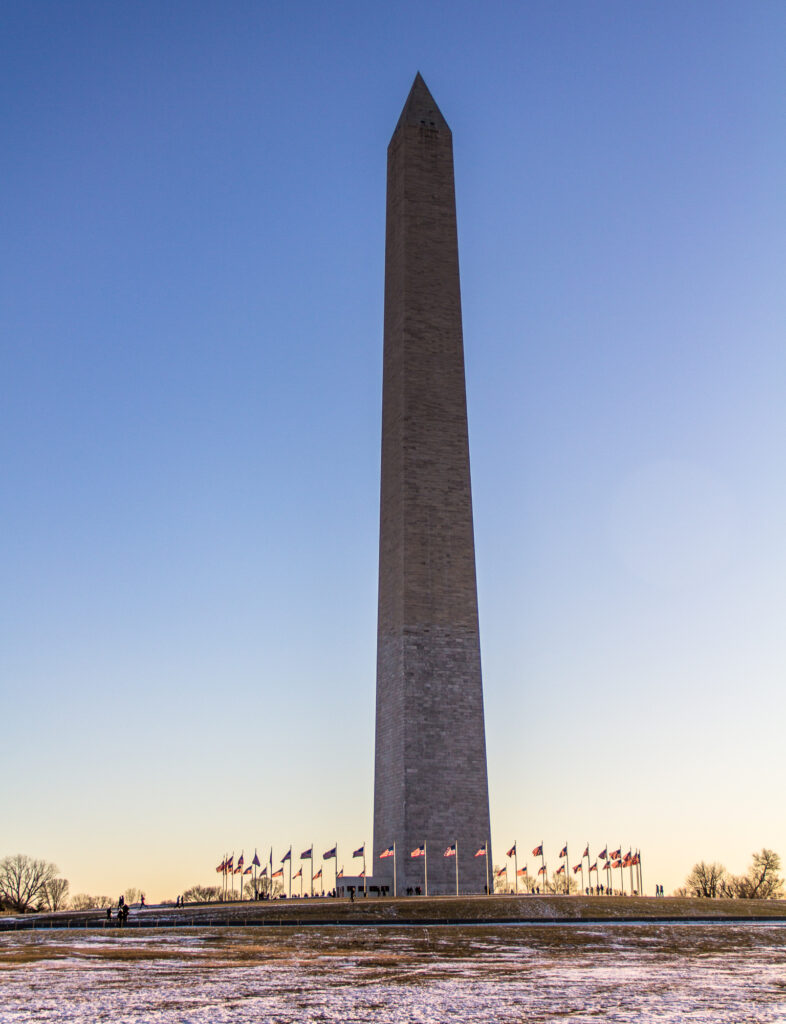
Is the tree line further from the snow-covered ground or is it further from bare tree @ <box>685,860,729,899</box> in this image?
the snow-covered ground

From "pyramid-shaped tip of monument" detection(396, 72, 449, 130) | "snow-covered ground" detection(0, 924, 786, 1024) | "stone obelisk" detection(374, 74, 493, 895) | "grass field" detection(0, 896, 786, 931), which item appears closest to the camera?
"snow-covered ground" detection(0, 924, 786, 1024)

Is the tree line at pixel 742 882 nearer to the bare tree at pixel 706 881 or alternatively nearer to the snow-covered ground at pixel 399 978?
the bare tree at pixel 706 881

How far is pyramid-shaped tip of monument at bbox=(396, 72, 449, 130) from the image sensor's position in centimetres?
5241

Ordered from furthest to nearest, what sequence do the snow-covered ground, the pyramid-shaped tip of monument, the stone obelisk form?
the pyramid-shaped tip of monument, the stone obelisk, the snow-covered ground

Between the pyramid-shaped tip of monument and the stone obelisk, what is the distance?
0.16 metres

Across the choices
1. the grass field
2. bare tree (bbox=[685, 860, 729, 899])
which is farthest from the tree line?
the grass field

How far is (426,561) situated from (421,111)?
22892 mm

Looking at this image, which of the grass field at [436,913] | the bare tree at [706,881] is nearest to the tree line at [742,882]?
the bare tree at [706,881]

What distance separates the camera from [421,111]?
5288 centimetres

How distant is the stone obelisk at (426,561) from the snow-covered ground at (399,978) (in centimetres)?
1743

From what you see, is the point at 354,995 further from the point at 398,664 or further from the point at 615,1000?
the point at 398,664

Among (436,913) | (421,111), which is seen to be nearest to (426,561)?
(436,913)

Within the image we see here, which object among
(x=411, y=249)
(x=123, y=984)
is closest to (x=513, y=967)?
(x=123, y=984)

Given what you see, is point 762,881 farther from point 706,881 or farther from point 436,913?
point 436,913
